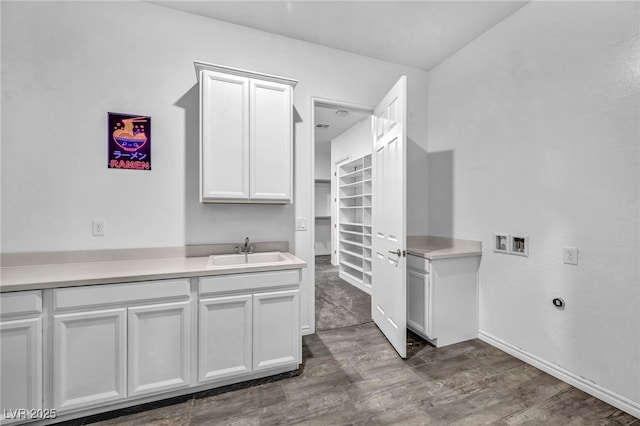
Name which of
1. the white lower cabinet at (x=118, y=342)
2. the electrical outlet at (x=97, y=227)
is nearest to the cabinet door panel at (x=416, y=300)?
the white lower cabinet at (x=118, y=342)

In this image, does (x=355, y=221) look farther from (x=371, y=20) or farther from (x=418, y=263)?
(x=371, y=20)

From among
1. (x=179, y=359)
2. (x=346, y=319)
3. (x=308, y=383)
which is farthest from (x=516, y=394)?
(x=179, y=359)

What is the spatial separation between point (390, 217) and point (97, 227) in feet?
8.08

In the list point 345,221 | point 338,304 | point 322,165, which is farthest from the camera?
point 322,165

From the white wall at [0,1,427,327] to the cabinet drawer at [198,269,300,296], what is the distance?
2.17 ft

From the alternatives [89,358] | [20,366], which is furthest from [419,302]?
[20,366]

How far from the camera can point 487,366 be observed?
7.10 feet

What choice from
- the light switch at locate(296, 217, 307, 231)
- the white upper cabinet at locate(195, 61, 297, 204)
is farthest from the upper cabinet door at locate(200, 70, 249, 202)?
the light switch at locate(296, 217, 307, 231)

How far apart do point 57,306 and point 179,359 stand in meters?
0.76

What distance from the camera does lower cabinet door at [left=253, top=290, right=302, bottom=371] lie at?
6.30ft

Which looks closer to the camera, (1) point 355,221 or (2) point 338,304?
(2) point 338,304

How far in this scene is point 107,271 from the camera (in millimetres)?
1729

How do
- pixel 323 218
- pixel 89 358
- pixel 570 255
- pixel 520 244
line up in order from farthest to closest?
1. pixel 323 218
2. pixel 520 244
3. pixel 570 255
4. pixel 89 358

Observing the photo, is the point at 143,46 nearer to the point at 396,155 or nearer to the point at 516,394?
the point at 396,155
